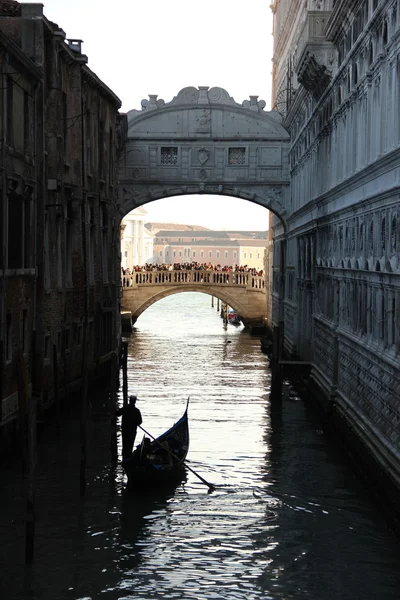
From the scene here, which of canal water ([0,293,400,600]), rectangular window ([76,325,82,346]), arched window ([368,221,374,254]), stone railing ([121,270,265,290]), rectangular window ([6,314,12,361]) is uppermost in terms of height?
arched window ([368,221,374,254])

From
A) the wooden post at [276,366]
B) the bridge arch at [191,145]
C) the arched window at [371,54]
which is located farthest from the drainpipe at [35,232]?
the bridge arch at [191,145]

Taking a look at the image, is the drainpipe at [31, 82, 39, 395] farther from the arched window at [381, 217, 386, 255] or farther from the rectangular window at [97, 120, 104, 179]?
the rectangular window at [97, 120, 104, 179]

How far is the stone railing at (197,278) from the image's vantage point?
141 ft

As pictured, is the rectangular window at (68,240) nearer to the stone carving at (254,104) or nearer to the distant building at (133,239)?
the stone carving at (254,104)

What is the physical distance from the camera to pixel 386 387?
1356 cm

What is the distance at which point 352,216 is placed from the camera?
56.3ft

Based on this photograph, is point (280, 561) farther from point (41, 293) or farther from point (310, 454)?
point (41, 293)

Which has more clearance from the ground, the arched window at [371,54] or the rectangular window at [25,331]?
the arched window at [371,54]

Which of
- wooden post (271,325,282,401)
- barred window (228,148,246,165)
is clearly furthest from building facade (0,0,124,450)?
barred window (228,148,246,165)

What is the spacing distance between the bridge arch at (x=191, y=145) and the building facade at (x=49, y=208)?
14.0 feet

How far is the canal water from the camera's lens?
10.4 metres

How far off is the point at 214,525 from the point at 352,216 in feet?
20.6

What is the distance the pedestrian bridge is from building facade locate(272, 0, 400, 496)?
14.8 m

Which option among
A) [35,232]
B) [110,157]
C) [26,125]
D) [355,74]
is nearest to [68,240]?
[35,232]
